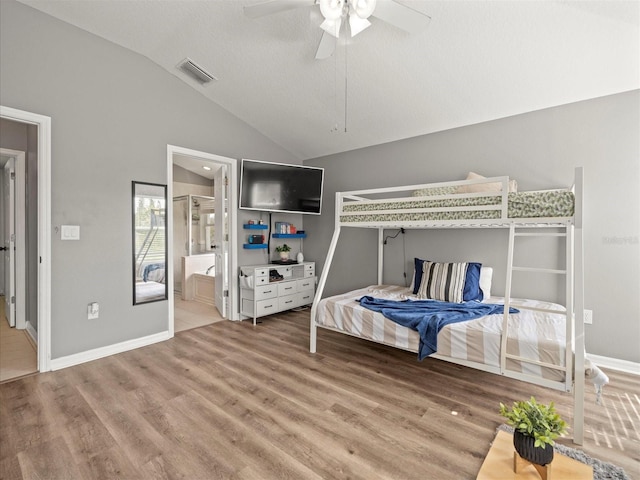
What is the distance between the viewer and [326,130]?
4301mm

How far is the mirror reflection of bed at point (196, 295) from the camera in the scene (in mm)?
4402

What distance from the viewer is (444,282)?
Result: 10.9 ft

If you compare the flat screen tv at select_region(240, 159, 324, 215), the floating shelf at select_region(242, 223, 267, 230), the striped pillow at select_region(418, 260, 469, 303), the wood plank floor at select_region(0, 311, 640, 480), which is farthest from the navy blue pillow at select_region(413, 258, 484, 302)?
the floating shelf at select_region(242, 223, 267, 230)

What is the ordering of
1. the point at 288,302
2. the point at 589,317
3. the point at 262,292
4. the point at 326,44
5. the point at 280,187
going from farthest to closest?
the point at 288,302 < the point at 280,187 < the point at 262,292 < the point at 589,317 < the point at 326,44

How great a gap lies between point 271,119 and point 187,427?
367 cm

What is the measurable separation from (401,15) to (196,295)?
16.6 feet

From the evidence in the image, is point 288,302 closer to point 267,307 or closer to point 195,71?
point 267,307

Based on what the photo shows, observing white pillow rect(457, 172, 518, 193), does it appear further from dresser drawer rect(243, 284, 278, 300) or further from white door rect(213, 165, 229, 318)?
white door rect(213, 165, 229, 318)

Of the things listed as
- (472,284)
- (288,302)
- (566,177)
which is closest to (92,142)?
(288,302)

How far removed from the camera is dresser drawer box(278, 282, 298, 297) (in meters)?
4.41

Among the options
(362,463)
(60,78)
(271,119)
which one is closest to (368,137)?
(271,119)

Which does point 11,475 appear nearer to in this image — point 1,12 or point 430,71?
point 1,12

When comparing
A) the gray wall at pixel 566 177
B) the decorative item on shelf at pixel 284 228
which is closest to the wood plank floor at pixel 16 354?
the decorative item on shelf at pixel 284 228

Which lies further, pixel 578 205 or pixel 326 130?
pixel 326 130
